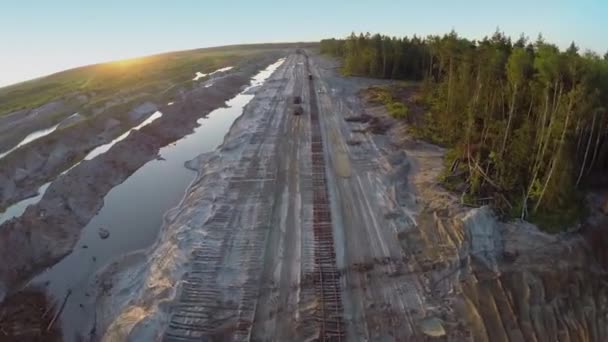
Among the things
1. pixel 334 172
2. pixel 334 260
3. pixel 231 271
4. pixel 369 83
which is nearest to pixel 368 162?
pixel 334 172

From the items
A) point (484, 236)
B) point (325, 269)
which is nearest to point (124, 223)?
point (325, 269)

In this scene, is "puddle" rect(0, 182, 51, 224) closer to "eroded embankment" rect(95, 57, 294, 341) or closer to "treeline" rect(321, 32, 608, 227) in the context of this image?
"eroded embankment" rect(95, 57, 294, 341)

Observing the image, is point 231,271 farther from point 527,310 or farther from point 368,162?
point 368,162

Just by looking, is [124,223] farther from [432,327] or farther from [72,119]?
[72,119]

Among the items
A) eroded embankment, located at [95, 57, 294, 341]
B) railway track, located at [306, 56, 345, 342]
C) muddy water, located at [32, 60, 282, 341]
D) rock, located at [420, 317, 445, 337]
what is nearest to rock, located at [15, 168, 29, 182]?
muddy water, located at [32, 60, 282, 341]

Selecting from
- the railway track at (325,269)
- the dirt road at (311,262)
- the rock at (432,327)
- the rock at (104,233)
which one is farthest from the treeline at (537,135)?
the rock at (104,233)
